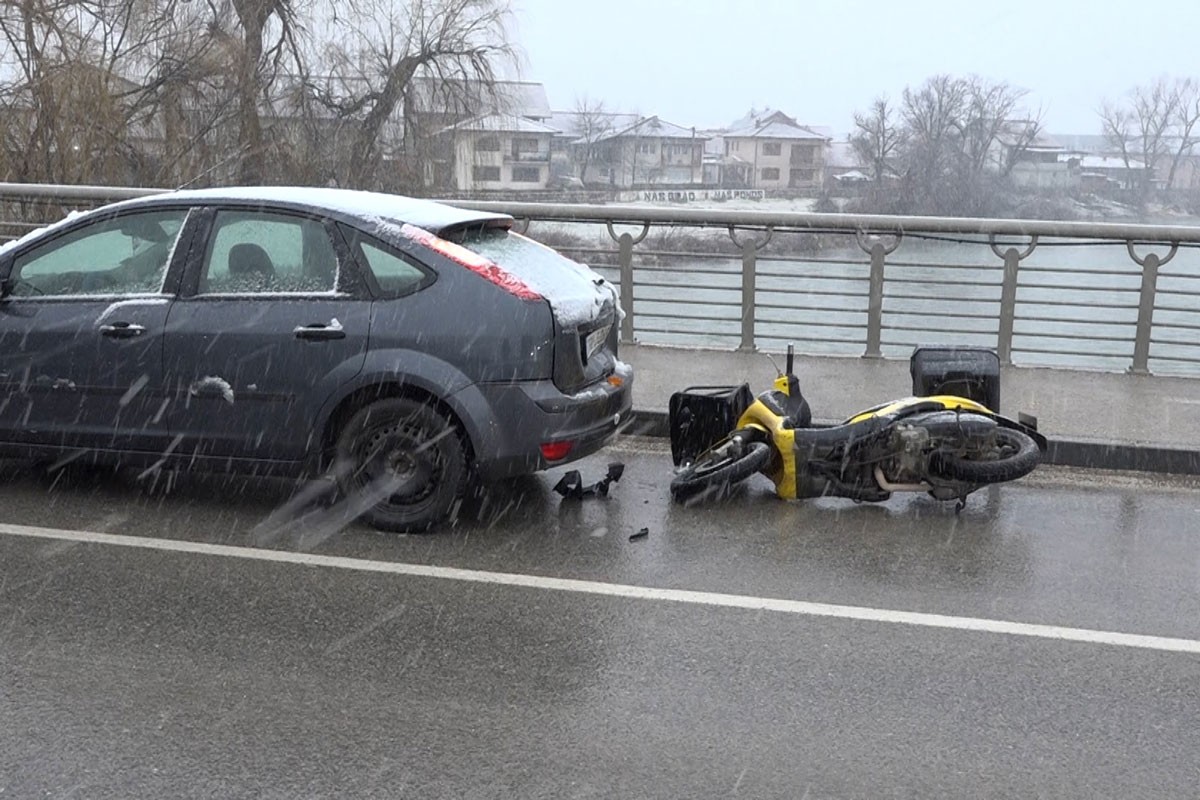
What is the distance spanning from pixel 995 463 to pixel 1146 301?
4297 millimetres

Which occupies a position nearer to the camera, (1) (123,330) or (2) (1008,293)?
(1) (123,330)

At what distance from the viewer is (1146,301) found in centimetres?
985

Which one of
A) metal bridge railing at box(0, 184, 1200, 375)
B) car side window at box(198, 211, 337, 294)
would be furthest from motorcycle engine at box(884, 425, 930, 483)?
metal bridge railing at box(0, 184, 1200, 375)

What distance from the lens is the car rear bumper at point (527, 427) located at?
592 cm

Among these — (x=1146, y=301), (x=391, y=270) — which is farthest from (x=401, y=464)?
(x=1146, y=301)

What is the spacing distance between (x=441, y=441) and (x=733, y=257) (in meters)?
5.47

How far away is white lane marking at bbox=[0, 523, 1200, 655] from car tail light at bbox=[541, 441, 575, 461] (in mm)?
699

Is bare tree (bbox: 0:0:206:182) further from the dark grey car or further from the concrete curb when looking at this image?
the concrete curb

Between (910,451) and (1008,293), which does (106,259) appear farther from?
(1008,293)

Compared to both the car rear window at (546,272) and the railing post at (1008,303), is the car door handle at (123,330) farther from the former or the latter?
the railing post at (1008,303)

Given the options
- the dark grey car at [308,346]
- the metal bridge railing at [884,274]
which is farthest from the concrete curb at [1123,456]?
the dark grey car at [308,346]

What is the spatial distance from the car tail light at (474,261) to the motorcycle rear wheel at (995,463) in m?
2.20

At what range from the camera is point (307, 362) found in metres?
6.05

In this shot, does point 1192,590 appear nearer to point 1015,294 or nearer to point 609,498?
→ point 609,498
